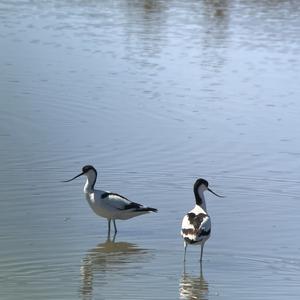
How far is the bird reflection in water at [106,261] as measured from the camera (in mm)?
9750

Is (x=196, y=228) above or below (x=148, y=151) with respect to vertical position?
above

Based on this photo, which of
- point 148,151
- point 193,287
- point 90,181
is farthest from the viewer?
point 148,151

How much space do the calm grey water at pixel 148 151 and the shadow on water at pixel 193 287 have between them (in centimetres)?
2

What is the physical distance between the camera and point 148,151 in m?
A: 14.6

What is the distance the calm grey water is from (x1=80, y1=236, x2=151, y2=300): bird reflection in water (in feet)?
0.06

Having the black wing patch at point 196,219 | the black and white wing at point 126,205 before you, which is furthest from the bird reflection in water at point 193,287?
the black and white wing at point 126,205

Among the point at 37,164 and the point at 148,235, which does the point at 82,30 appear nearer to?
the point at 37,164

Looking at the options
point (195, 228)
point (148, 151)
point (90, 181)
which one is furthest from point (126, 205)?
point (148, 151)

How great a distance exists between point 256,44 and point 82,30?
385 cm

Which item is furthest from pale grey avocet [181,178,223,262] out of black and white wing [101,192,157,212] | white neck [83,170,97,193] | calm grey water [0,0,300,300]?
white neck [83,170,97,193]

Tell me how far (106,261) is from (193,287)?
3.78ft

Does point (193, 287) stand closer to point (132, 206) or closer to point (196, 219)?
point (196, 219)

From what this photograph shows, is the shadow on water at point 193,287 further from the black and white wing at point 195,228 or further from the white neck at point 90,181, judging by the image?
the white neck at point 90,181

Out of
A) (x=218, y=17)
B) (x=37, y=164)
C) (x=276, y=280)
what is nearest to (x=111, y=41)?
(x=218, y=17)
